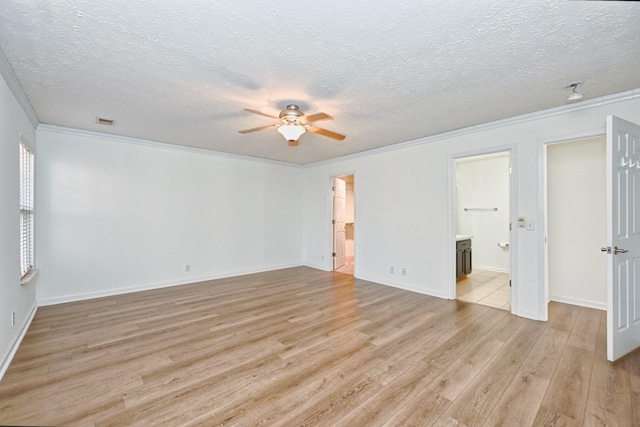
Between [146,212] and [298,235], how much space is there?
3.20 m

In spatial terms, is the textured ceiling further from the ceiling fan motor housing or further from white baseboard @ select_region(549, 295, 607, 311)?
white baseboard @ select_region(549, 295, 607, 311)

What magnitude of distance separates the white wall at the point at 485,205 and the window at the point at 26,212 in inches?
272

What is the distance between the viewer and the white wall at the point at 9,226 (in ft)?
7.63

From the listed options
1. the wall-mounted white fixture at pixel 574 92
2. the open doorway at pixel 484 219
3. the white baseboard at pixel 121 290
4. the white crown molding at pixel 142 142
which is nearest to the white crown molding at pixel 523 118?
the wall-mounted white fixture at pixel 574 92

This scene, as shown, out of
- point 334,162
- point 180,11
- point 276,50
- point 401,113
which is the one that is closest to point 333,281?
point 334,162

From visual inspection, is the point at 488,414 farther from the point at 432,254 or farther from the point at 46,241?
the point at 46,241

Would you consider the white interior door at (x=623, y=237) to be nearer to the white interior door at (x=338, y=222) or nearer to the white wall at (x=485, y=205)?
the white wall at (x=485, y=205)

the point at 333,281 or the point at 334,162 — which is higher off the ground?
the point at 334,162

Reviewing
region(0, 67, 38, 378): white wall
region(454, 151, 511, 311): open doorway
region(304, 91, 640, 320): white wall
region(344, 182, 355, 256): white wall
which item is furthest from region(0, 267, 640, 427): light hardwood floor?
region(344, 182, 355, 256): white wall

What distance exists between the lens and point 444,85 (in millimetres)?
2629

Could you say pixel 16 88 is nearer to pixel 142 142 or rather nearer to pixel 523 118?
pixel 142 142

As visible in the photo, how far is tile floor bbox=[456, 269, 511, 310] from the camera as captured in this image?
402cm

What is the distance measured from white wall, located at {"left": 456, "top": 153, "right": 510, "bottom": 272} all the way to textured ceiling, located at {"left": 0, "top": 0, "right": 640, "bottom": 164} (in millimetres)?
3061

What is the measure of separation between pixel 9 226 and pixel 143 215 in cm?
203
